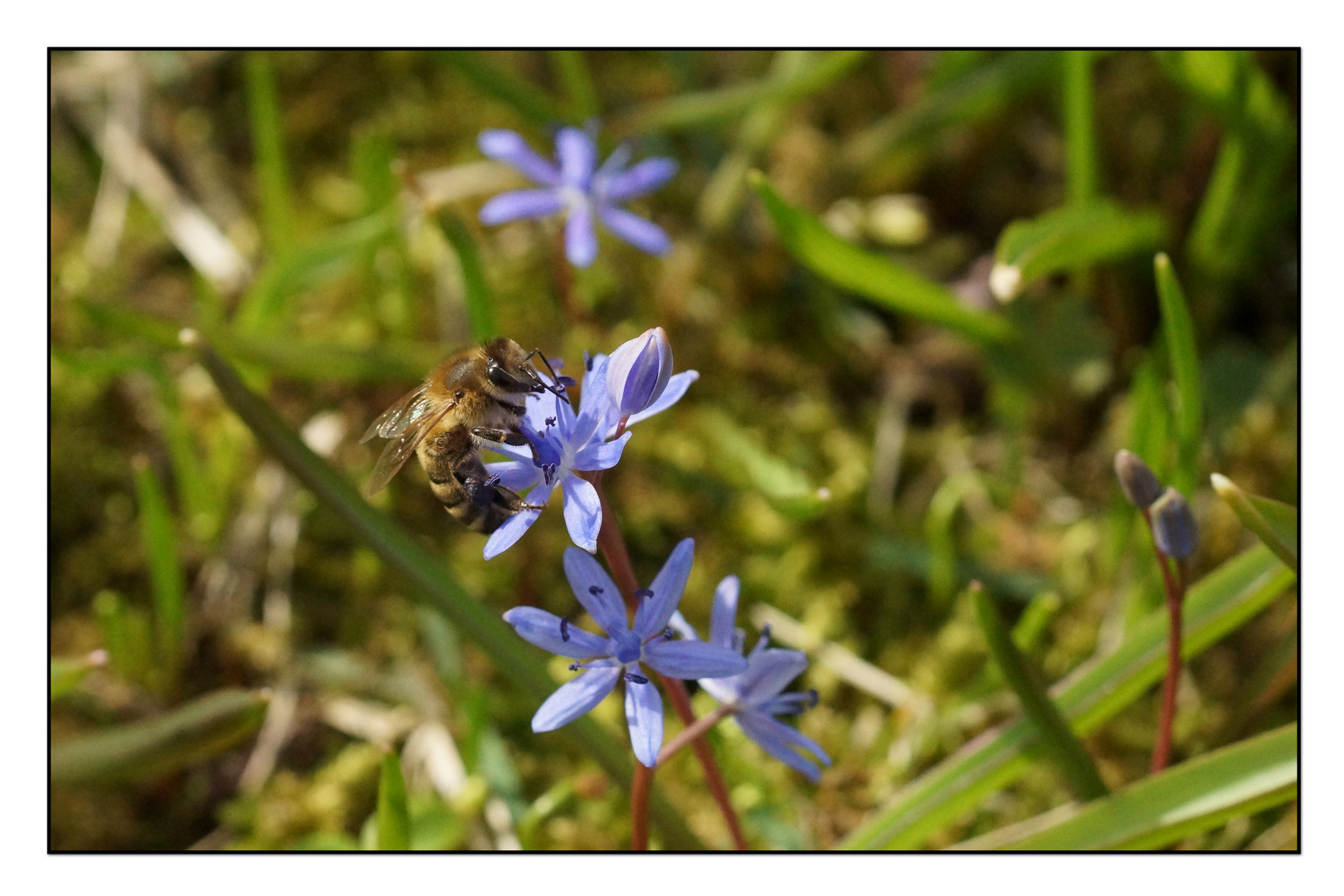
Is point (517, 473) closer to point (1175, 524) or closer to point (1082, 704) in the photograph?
point (1175, 524)

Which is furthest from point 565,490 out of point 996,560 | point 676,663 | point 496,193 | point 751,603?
point 496,193

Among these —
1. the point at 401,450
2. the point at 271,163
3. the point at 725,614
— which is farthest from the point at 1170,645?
the point at 271,163

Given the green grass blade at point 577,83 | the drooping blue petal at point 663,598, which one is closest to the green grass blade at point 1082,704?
the drooping blue petal at point 663,598

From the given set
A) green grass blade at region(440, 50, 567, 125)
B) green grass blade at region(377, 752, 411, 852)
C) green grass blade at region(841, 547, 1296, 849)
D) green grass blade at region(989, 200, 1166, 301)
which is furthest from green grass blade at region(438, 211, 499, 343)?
green grass blade at region(841, 547, 1296, 849)

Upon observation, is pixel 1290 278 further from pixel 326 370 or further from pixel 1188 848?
pixel 326 370

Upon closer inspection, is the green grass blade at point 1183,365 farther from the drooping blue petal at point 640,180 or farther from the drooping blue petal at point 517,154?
the drooping blue petal at point 517,154

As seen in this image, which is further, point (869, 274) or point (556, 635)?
point (869, 274)
